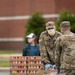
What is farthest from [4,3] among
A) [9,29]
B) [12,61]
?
[12,61]

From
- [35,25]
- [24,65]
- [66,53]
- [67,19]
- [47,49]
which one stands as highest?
[66,53]

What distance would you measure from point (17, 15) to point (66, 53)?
119 ft

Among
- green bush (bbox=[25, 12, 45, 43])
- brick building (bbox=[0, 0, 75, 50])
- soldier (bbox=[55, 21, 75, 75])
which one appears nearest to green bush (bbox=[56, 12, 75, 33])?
green bush (bbox=[25, 12, 45, 43])

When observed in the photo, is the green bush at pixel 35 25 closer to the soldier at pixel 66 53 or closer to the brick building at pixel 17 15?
the brick building at pixel 17 15

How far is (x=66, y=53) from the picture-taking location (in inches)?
301

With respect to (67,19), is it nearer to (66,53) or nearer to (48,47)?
(48,47)

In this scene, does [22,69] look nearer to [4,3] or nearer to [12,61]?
[12,61]

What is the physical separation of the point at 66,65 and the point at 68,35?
57 centimetres

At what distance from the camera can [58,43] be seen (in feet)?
25.3

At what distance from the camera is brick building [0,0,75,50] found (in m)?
41.7

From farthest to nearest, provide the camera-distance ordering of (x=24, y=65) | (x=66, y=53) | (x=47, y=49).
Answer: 1. (x=24, y=65)
2. (x=47, y=49)
3. (x=66, y=53)

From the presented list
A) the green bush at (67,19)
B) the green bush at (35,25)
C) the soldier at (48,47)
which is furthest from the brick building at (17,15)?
the soldier at (48,47)

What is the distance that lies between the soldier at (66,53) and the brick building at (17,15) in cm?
3375

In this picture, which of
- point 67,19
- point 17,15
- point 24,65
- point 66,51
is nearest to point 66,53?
point 66,51
